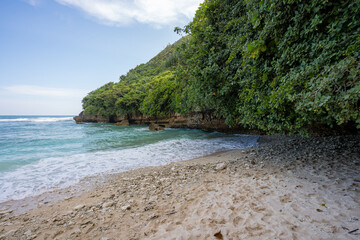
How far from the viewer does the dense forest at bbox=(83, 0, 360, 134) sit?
3027 mm

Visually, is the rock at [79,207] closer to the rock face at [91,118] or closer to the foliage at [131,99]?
the foliage at [131,99]

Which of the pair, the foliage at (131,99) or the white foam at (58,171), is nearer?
the white foam at (58,171)

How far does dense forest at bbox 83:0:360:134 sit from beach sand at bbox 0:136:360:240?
1451mm

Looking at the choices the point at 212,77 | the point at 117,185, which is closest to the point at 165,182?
the point at 117,185

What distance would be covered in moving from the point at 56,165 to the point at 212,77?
366 inches

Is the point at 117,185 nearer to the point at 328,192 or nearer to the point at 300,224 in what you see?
the point at 300,224

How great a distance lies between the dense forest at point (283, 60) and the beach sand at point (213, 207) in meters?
1.45

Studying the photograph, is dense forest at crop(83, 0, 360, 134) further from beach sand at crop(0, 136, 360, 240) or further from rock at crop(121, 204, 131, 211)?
rock at crop(121, 204, 131, 211)

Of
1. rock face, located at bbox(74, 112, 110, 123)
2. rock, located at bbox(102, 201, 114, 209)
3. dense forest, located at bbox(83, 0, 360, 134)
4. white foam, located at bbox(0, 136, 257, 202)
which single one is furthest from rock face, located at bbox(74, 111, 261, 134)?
rock, located at bbox(102, 201, 114, 209)

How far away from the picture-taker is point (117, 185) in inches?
191

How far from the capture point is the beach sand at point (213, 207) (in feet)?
7.51

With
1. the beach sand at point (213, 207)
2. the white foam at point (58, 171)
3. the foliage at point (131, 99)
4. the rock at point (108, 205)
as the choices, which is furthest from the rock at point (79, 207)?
the foliage at point (131, 99)

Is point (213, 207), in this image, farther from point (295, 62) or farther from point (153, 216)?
point (295, 62)

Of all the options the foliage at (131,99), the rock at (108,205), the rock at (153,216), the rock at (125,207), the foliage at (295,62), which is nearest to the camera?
the rock at (153,216)
